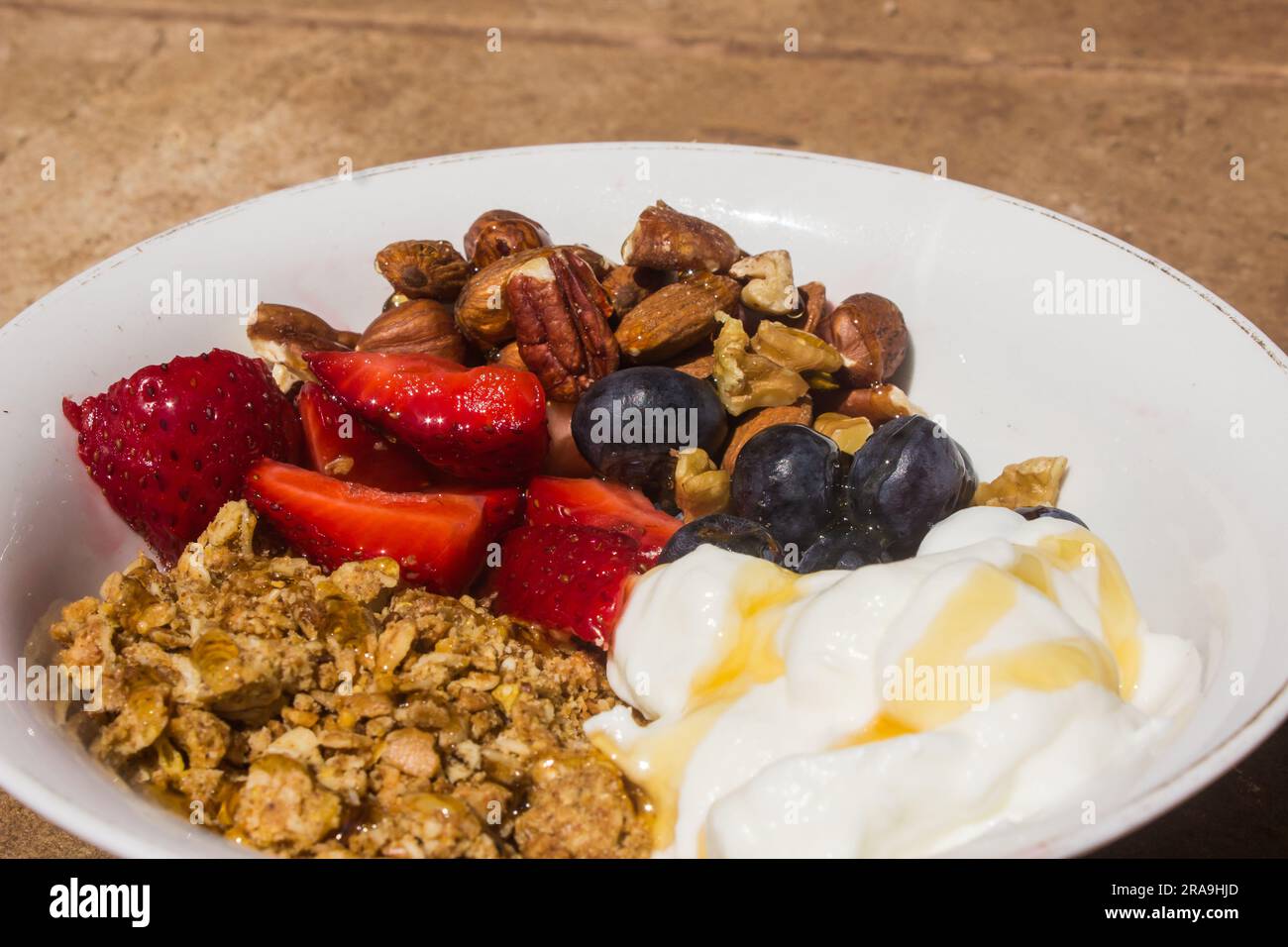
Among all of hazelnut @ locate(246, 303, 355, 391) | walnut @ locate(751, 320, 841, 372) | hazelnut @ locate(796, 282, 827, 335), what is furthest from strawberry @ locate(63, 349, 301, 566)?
hazelnut @ locate(796, 282, 827, 335)

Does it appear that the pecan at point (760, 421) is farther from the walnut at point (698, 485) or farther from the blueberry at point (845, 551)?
the blueberry at point (845, 551)

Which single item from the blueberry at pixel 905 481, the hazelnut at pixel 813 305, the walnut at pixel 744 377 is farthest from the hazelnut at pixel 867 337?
the blueberry at pixel 905 481

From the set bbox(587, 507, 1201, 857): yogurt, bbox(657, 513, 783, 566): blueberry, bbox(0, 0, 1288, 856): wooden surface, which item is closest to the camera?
bbox(587, 507, 1201, 857): yogurt

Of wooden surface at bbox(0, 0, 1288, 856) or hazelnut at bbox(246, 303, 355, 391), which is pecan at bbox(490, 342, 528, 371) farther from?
wooden surface at bbox(0, 0, 1288, 856)

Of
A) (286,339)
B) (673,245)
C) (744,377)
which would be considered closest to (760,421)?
(744,377)

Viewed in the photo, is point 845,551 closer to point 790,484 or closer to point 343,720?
point 790,484

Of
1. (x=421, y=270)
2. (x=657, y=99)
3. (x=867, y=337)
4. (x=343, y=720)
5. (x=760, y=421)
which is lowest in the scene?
(x=343, y=720)
